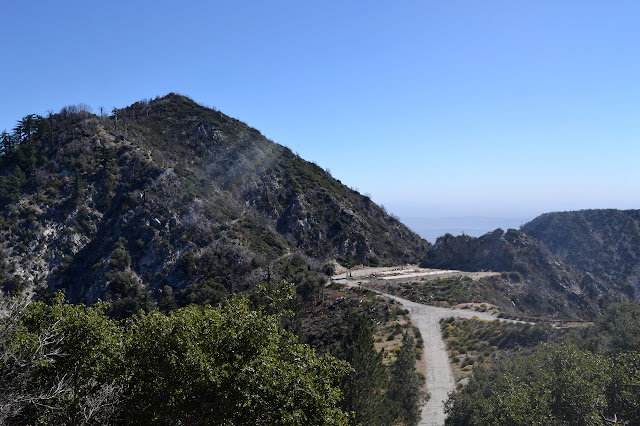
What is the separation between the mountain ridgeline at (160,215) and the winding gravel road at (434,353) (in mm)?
13222

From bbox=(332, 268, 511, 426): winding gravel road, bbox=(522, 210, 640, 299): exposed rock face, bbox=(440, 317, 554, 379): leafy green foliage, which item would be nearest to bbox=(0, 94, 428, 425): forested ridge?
bbox=(332, 268, 511, 426): winding gravel road

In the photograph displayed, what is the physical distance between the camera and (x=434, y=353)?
3394 cm

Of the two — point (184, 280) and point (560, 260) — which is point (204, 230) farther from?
point (560, 260)

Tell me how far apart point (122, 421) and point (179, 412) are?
191cm

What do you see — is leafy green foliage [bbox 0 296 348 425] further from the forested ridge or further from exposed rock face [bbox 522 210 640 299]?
exposed rock face [bbox 522 210 640 299]

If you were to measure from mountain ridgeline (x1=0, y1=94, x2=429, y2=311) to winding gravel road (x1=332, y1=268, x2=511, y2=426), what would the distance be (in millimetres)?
13222

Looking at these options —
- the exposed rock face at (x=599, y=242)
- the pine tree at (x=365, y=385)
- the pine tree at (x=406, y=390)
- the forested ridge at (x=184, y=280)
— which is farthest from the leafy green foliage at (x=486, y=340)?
the exposed rock face at (x=599, y=242)

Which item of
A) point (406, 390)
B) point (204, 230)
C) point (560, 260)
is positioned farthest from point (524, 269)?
point (204, 230)

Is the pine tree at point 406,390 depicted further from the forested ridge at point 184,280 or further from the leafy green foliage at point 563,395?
the leafy green foliage at point 563,395

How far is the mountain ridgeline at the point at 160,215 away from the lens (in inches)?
2250

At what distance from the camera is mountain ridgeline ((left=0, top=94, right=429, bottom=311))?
57156 mm

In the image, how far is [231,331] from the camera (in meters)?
9.94

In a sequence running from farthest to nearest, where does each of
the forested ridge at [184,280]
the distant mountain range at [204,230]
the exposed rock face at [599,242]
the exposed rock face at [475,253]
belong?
the exposed rock face at [599,242]
the exposed rock face at [475,253]
the distant mountain range at [204,230]
the forested ridge at [184,280]

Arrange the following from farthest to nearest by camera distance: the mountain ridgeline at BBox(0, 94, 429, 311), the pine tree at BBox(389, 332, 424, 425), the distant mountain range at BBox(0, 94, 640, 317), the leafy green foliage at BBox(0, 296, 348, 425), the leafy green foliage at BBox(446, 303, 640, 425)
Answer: the mountain ridgeline at BBox(0, 94, 429, 311), the distant mountain range at BBox(0, 94, 640, 317), the pine tree at BBox(389, 332, 424, 425), the leafy green foliage at BBox(446, 303, 640, 425), the leafy green foliage at BBox(0, 296, 348, 425)
